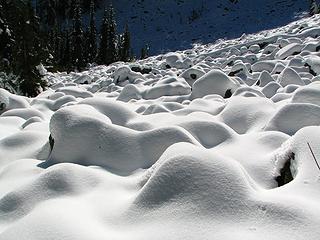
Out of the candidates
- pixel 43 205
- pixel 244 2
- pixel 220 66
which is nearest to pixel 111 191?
pixel 43 205

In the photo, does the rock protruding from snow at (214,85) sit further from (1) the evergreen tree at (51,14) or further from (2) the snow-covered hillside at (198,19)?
(1) the evergreen tree at (51,14)

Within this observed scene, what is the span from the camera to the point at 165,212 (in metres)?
1.88

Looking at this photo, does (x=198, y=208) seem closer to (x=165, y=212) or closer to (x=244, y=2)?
(x=165, y=212)

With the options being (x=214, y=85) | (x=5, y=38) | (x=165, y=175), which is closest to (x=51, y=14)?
(x=5, y=38)

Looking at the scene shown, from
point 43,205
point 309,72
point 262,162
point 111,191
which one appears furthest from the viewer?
point 309,72

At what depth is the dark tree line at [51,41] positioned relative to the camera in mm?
11039

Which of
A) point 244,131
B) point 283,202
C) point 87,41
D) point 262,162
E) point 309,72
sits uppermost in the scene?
point 283,202

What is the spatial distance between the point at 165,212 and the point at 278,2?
4873cm

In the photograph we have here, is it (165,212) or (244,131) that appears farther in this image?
(244,131)

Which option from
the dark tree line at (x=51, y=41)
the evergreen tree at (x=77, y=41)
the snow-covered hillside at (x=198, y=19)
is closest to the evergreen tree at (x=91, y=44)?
the dark tree line at (x=51, y=41)

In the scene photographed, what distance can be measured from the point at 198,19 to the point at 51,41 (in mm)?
19732

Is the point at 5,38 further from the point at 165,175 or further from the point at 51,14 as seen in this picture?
the point at 51,14

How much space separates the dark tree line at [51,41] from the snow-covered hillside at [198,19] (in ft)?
12.8

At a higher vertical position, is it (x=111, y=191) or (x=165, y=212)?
(x=165, y=212)
